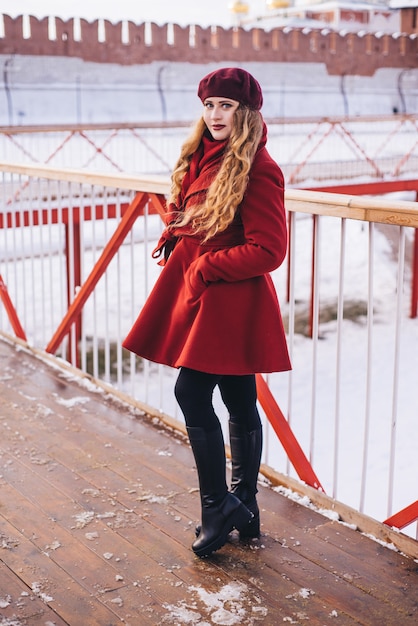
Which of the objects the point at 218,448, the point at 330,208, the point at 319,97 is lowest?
the point at 218,448

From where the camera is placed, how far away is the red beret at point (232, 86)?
6.94 feet

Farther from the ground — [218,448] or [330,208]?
[330,208]

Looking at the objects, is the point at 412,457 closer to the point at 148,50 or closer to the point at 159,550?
the point at 159,550

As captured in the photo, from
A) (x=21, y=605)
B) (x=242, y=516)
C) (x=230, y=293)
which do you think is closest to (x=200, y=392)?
(x=230, y=293)

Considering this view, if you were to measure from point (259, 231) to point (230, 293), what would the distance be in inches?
8.3

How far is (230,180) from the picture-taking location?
6.82ft

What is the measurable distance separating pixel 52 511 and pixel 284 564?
84cm

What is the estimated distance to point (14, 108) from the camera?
21328 mm

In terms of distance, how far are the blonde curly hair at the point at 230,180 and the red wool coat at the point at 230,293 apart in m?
0.04

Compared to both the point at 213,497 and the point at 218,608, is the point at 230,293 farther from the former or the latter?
the point at 218,608

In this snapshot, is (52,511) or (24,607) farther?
(52,511)

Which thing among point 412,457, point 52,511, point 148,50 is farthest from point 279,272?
point 52,511

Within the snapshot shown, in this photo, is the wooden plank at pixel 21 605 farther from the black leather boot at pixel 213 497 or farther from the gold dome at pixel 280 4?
the gold dome at pixel 280 4

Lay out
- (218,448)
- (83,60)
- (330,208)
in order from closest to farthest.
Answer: (218,448)
(330,208)
(83,60)
